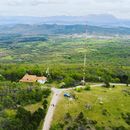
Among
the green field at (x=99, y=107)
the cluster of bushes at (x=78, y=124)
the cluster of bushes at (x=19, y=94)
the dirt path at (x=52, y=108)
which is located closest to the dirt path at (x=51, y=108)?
the dirt path at (x=52, y=108)

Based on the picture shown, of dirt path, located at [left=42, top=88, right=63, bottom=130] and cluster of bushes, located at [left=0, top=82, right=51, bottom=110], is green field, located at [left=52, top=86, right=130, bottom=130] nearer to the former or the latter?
dirt path, located at [left=42, top=88, right=63, bottom=130]

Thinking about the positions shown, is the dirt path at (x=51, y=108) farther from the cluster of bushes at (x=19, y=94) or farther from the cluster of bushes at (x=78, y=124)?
the cluster of bushes at (x=19, y=94)

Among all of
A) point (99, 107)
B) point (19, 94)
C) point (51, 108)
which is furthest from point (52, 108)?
point (99, 107)

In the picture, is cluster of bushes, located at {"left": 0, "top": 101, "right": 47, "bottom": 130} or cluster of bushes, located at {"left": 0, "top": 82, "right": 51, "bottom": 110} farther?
cluster of bushes, located at {"left": 0, "top": 82, "right": 51, "bottom": 110}

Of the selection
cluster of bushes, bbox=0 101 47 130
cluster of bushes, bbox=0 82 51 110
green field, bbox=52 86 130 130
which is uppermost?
cluster of bushes, bbox=0 101 47 130

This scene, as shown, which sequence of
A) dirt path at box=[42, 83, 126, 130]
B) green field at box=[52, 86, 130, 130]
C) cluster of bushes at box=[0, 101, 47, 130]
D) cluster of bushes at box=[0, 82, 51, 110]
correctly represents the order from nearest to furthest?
cluster of bushes at box=[0, 101, 47, 130]
dirt path at box=[42, 83, 126, 130]
green field at box=[52, 86, 130, 130]
cluster of bushes at box=[0, 82, 51, 110]

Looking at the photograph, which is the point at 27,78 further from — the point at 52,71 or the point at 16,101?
the point at 16,101

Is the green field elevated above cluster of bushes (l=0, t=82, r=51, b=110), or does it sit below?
below

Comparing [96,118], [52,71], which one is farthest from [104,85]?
[96,118]

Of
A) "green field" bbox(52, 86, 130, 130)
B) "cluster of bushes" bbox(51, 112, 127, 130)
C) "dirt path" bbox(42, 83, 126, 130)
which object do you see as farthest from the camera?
"green field" bbox(52, 86, 130, 130)

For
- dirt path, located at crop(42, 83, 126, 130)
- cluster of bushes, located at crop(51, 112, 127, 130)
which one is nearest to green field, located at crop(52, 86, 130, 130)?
cluster of bushes, located at crop(51, 112, 127, 130)
